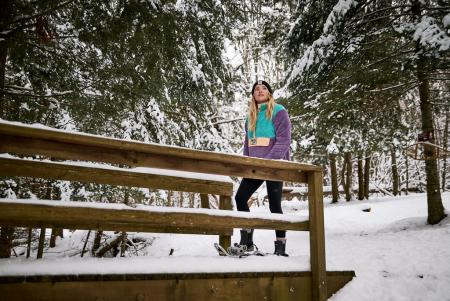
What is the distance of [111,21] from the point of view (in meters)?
4.90

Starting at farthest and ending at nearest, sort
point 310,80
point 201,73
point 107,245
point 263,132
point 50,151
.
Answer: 1. point 107,245
2. point 310,80
3. point 201,73
4. point 263,132
5. point 50,151

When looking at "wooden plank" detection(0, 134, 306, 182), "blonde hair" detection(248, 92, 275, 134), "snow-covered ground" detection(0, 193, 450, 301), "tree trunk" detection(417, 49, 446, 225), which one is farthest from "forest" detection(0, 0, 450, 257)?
"wooden plank" detection(0, 134, 306, 182)

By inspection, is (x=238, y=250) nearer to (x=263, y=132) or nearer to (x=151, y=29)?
(x=263, y=132)

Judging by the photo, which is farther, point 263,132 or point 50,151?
point 263,132

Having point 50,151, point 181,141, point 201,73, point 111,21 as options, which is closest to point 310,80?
point 201,73

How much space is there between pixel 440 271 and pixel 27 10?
22.4 feet

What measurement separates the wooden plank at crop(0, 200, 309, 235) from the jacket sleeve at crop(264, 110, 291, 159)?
1.02 m

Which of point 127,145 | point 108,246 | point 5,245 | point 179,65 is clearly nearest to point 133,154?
point 127,145

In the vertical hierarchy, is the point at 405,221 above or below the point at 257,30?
below

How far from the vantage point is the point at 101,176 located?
2928 millimetres

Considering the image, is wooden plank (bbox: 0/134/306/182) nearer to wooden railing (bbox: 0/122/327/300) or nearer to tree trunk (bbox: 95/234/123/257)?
wooden railing (bbox: 0/122/327/300)

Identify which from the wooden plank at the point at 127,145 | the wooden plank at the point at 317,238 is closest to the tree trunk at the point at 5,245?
the wooden plank at the point at 127,145

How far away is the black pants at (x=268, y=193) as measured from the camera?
4.11m

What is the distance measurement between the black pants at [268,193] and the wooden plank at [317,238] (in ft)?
2.13
